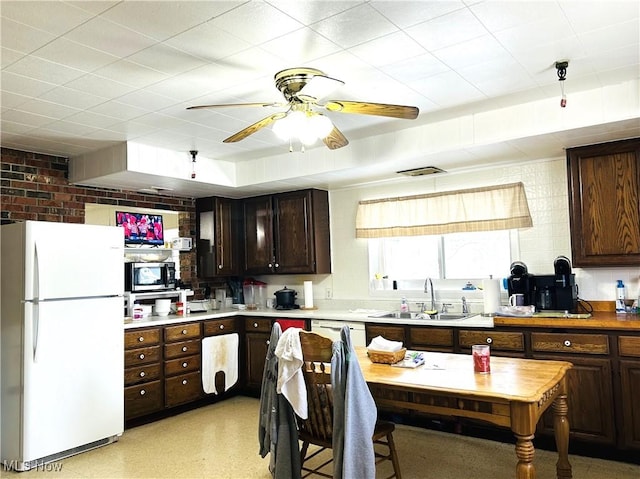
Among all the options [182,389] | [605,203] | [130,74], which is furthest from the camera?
[182,389]

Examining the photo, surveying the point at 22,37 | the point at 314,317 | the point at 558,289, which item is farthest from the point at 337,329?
the point at 22,37

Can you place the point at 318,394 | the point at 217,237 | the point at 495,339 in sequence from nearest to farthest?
the point at 318,394 < the point at 495,339 < the point at 217,237

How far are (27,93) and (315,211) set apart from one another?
9.19ft

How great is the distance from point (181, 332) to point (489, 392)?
3204mm

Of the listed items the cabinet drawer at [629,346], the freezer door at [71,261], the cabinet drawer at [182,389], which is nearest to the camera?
the cabinet drawer at [629,346]

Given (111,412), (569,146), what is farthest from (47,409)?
(569,146)

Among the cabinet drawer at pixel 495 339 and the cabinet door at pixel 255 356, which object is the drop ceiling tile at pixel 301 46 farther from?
the cabinet door at pixel 255 356

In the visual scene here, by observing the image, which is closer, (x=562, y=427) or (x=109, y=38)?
(x=109, y=38)

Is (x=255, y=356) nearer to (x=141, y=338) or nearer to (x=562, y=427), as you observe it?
(x=141, y=338)

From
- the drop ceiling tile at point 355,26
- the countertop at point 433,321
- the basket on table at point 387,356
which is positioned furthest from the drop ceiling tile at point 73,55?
the countertop at point 433,321

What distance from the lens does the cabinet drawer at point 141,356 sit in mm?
4180

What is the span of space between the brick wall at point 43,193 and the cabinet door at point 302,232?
145cm

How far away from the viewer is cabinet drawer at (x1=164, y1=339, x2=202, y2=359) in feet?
14.8

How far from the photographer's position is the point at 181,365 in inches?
181
